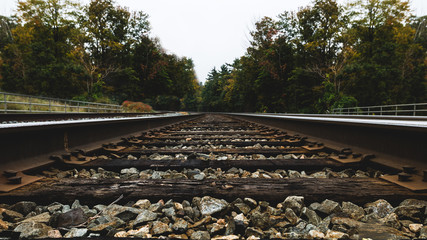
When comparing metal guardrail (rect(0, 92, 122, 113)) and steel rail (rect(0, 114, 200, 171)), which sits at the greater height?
metal guardrail (rect(0, 92, 122, 113))

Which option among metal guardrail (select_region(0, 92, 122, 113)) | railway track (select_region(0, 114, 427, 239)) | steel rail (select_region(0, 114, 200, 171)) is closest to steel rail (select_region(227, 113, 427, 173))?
railway track (select_region(0, 114, 427, 239))

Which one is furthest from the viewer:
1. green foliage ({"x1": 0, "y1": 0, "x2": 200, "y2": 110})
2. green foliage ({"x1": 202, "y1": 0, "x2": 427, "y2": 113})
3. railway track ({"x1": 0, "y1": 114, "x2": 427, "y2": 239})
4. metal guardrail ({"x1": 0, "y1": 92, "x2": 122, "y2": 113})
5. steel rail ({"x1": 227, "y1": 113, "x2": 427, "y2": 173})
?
green foliage ({"x1": 0, "y1": 0, "x2": 200, "y2": 110})

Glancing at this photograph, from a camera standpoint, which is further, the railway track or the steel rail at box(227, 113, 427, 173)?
the steel rail at box(227, 113, 427, 173)

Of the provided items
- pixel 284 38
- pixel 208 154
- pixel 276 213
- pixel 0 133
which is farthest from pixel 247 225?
pixel 284 38

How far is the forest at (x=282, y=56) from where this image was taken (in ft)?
84.3

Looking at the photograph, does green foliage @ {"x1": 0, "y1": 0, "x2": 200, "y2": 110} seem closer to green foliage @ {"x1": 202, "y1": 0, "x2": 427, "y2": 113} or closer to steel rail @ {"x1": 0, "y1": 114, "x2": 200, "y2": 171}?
green foliage @ {"x1": 202, "y1": 0, "x2": 427, "y2": 113}

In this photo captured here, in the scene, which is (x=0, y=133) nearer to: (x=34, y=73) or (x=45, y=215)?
(x=45, y=215)

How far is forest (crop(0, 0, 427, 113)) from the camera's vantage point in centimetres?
2570

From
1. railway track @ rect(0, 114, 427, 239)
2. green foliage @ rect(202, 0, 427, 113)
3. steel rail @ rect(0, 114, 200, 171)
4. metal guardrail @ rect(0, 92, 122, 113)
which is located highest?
green foliage @ rect(202, 0, 427, 113)

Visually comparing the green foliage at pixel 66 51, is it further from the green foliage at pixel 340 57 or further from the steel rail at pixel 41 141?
the steel rail at pixel 41 141

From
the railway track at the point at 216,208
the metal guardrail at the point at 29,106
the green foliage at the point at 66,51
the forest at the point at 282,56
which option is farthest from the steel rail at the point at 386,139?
the green foliage at the point at 66,51

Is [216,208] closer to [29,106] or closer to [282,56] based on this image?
[29,106]

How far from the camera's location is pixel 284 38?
3506 cm

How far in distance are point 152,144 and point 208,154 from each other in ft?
3.68
